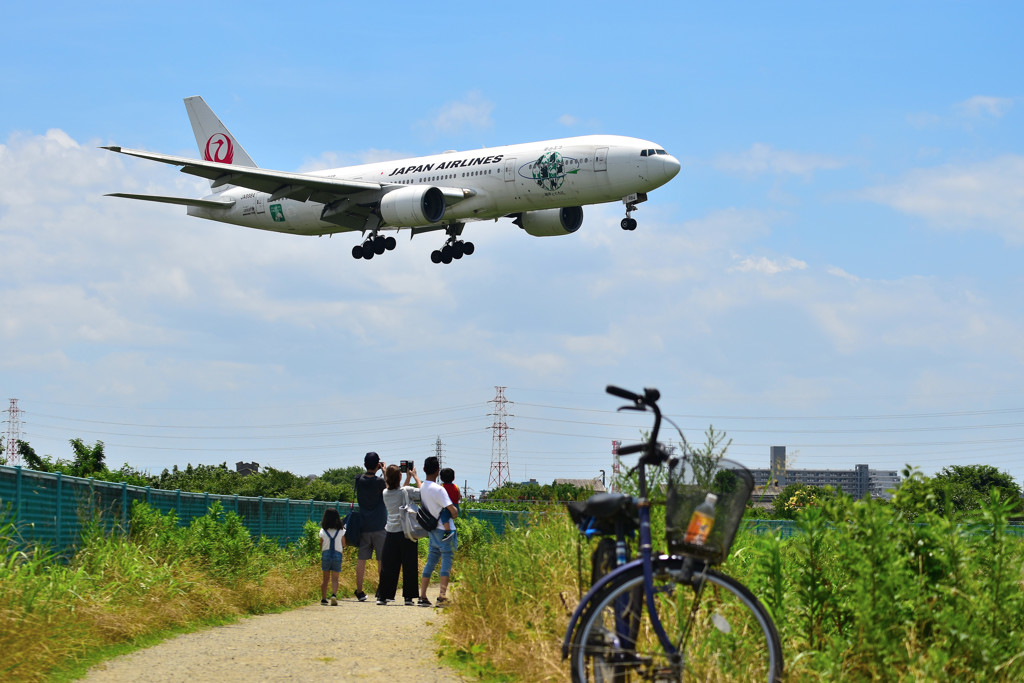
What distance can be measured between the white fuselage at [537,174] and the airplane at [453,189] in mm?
28

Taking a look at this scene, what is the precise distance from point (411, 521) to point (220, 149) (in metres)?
38.7

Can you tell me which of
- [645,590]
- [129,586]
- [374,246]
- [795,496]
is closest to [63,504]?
[129,586]

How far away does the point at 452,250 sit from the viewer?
36500 millimetres

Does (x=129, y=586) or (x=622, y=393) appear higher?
(x=622, y=393)

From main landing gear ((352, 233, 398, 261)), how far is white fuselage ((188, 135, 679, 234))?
462 mm

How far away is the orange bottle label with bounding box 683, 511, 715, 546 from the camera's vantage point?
4.80 meters

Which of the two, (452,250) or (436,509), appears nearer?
(436,509)

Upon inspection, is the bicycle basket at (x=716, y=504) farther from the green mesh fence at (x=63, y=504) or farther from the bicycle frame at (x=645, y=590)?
the green mesh fence at (x=63, y=504)

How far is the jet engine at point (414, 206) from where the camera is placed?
31594 millimetres

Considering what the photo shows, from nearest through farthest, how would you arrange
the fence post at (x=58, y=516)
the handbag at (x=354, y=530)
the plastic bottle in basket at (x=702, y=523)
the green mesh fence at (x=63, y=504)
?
1. the plastic bottle in basket at (x=702, y=523)
2. the green mesh fence at (x=63, y=504)
3. the fence post at (x=58, y=516)
4. the handbag at (x=354, y=530)

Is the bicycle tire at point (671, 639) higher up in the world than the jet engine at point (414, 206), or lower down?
lower down

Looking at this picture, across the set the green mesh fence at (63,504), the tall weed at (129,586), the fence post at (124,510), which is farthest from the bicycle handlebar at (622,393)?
the fence post at (124,510)

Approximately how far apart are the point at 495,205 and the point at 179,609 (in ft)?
78.8

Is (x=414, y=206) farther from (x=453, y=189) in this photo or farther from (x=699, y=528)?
(x=699, y=528)
